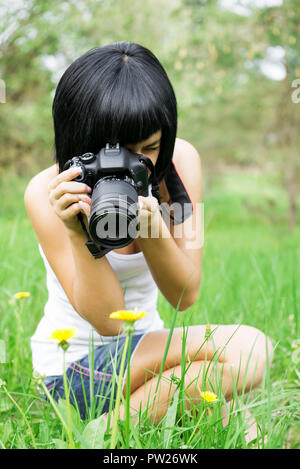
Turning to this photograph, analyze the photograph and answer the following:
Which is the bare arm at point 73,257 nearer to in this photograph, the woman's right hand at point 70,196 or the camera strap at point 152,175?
the woman's right hand at point 70,196

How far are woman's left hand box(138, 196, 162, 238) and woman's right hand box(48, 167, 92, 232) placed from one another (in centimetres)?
9

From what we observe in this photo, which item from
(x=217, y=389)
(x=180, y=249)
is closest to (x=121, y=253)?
(x=180, y=249)

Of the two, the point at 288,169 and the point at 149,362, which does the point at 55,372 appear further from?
the point at 288,169

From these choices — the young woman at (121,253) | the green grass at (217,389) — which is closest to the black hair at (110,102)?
the young woman at (121,253)

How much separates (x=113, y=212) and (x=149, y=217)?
0.52 feet

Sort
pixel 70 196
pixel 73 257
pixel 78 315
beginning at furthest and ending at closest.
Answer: pixel 78 315 < pixel 73 257 < pixel 70 196

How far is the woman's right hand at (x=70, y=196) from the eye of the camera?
83cm

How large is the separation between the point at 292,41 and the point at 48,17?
11.6 feet

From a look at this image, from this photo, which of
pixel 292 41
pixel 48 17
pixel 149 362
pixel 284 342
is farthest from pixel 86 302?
pixel 48 17

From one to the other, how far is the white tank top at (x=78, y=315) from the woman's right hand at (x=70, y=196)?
7.9 inches

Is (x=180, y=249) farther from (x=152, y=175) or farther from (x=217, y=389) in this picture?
(x=217, y=389)

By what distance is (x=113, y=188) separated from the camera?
768 mm
